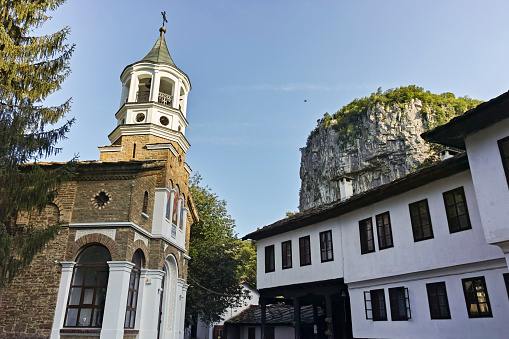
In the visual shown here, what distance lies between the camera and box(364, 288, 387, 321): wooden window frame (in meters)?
14.2

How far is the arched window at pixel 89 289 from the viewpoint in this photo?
1312 cm

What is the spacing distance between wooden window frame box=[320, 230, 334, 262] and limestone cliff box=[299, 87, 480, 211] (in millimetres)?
43601

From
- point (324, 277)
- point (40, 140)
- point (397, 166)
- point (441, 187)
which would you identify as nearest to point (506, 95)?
point (441, 187)

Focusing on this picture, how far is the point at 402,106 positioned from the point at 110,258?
63.3 metres

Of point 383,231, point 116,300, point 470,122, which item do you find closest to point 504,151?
point 470,122

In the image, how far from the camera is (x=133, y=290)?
1455 cm

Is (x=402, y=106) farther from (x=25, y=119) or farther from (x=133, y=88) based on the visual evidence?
(x=25, y=119)

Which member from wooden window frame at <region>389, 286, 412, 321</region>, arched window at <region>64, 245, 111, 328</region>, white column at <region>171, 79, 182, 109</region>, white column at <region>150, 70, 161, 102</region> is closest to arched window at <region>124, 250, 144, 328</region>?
arched window at <region>64, 245, 111, 328</region>

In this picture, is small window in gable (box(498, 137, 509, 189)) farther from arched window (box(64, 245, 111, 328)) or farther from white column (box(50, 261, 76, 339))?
white column (box(50, 261, 76, 339))

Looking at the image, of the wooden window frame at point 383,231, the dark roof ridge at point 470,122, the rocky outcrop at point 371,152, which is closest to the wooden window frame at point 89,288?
the wooden window frame at point 383,231

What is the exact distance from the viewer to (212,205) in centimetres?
3095

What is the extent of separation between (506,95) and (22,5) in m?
13.0

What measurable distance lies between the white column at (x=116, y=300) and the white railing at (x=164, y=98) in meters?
9.82

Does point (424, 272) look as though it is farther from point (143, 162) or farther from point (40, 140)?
point (40, 140)
